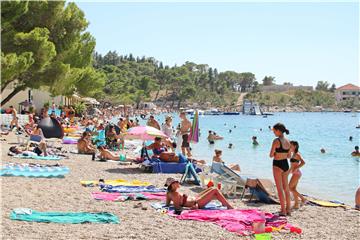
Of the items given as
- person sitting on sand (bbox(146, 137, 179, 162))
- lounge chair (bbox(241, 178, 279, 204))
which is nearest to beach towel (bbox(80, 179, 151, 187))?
person sitting on sand (bbox(146, 137, 179, 162))

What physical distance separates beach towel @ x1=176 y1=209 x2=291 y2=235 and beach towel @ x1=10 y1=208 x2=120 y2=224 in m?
1.08

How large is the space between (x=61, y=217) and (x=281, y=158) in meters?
3.31

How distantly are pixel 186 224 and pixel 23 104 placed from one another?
2636cm

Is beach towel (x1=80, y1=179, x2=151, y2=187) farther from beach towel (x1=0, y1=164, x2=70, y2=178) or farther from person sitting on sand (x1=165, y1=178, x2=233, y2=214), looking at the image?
person sitting on sand (x1=165, y1=178, x2=233, y2=214)

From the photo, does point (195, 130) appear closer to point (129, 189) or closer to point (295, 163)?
point (129, 189)

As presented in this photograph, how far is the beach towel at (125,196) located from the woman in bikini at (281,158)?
2.10 m

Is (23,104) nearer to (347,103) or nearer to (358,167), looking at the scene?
(358,167)

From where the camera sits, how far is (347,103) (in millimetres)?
163125

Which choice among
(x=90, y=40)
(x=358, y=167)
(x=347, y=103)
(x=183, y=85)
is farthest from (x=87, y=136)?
(x=347, y=103)

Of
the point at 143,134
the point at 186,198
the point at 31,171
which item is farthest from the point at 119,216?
the point at 143,134

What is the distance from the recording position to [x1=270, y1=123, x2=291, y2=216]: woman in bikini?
734cm

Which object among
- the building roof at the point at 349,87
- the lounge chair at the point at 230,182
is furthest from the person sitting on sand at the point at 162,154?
the building roof at the point at 349,87

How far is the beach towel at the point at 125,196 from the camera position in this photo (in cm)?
830

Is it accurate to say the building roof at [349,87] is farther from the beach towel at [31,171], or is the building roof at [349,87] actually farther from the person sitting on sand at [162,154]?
the beach towel at [31,171]
